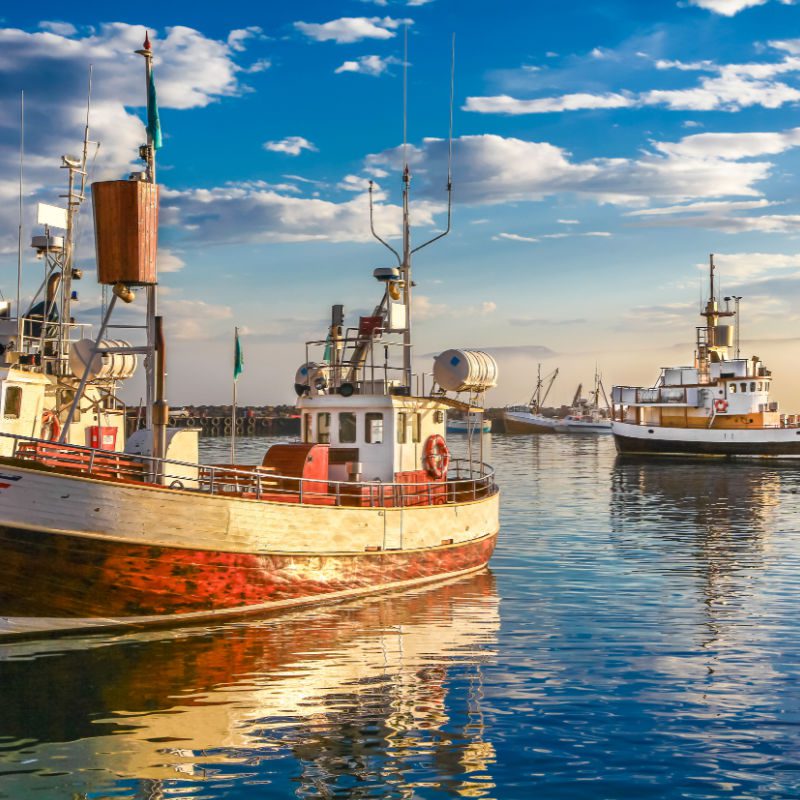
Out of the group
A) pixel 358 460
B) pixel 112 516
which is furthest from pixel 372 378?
pixel 112 516

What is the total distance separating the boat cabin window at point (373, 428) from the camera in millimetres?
23672

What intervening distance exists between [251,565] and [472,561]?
8.30 metres

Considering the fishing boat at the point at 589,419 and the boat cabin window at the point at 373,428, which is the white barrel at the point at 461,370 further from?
the fishing boat at the point at 589,419

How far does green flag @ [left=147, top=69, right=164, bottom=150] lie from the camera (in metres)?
19.0

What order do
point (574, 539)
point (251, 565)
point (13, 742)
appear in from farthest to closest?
point (574, 539) → point (251, 565) → point (13, 742)

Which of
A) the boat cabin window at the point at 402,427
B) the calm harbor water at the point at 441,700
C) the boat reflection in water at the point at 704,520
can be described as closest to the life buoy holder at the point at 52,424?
the boat cabin window at the point at 402,427

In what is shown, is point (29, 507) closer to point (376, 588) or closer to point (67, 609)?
point (67, 609)

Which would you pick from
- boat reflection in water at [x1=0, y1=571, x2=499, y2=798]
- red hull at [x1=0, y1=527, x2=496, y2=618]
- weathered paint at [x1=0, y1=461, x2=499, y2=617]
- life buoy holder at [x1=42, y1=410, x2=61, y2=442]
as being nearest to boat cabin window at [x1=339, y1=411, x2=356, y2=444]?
weathered paint at [x1=0, y1=461, x2=499, y2=617]

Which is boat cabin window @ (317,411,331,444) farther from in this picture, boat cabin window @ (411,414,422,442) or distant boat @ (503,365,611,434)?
distant boat @ (503,365,611,434)

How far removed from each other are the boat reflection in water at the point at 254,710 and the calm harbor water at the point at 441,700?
4cm

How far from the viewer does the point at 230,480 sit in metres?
19.1

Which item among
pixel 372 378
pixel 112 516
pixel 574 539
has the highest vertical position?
pixel 372 378

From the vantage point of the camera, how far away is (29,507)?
652 inches

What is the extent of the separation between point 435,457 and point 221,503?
8225 mm
